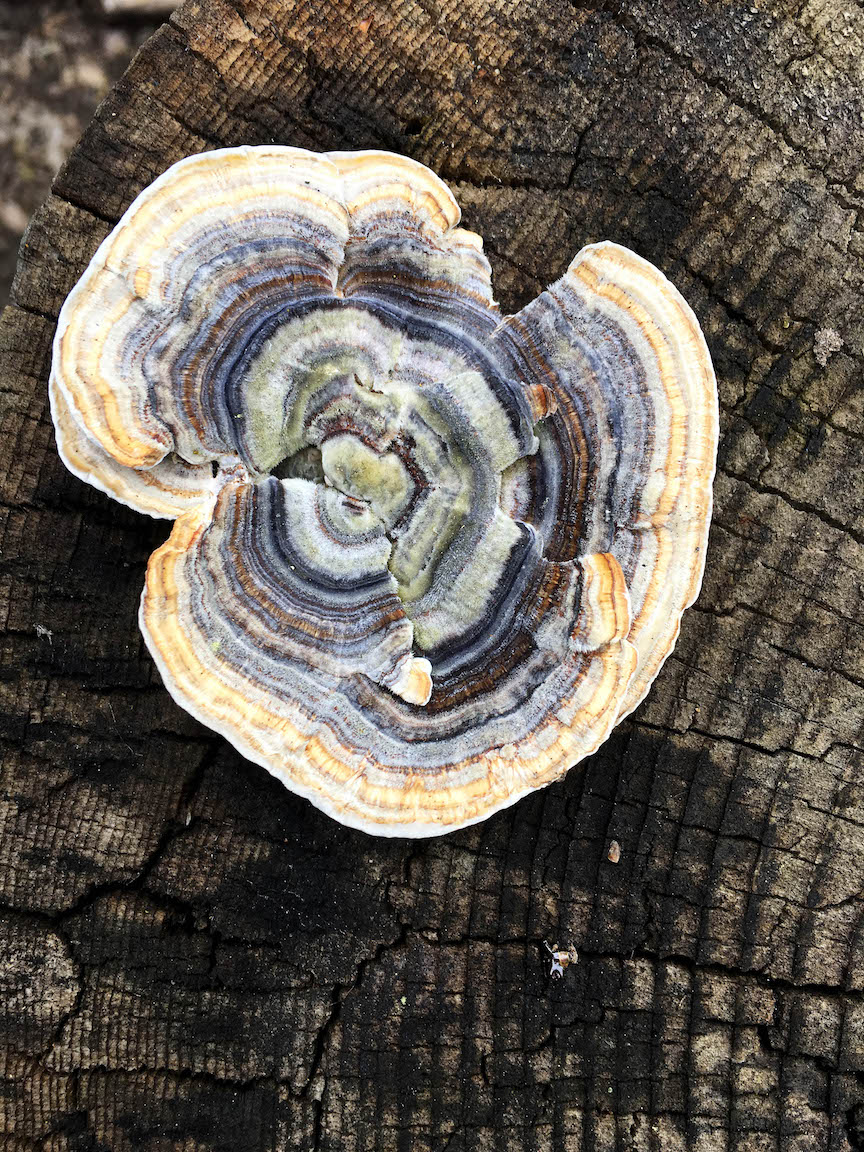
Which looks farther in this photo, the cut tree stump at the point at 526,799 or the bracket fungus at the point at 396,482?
the cut tree stump at the point at 526,799

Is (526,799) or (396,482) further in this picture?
(526,799)

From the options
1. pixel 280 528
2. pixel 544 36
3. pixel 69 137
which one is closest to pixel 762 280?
pixel 544 36

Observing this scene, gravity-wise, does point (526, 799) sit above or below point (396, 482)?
below

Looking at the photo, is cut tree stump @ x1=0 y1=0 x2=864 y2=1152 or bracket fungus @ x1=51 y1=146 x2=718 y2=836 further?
cut tree stump @ x1=0 y1=0 x2=864 y2=1152
